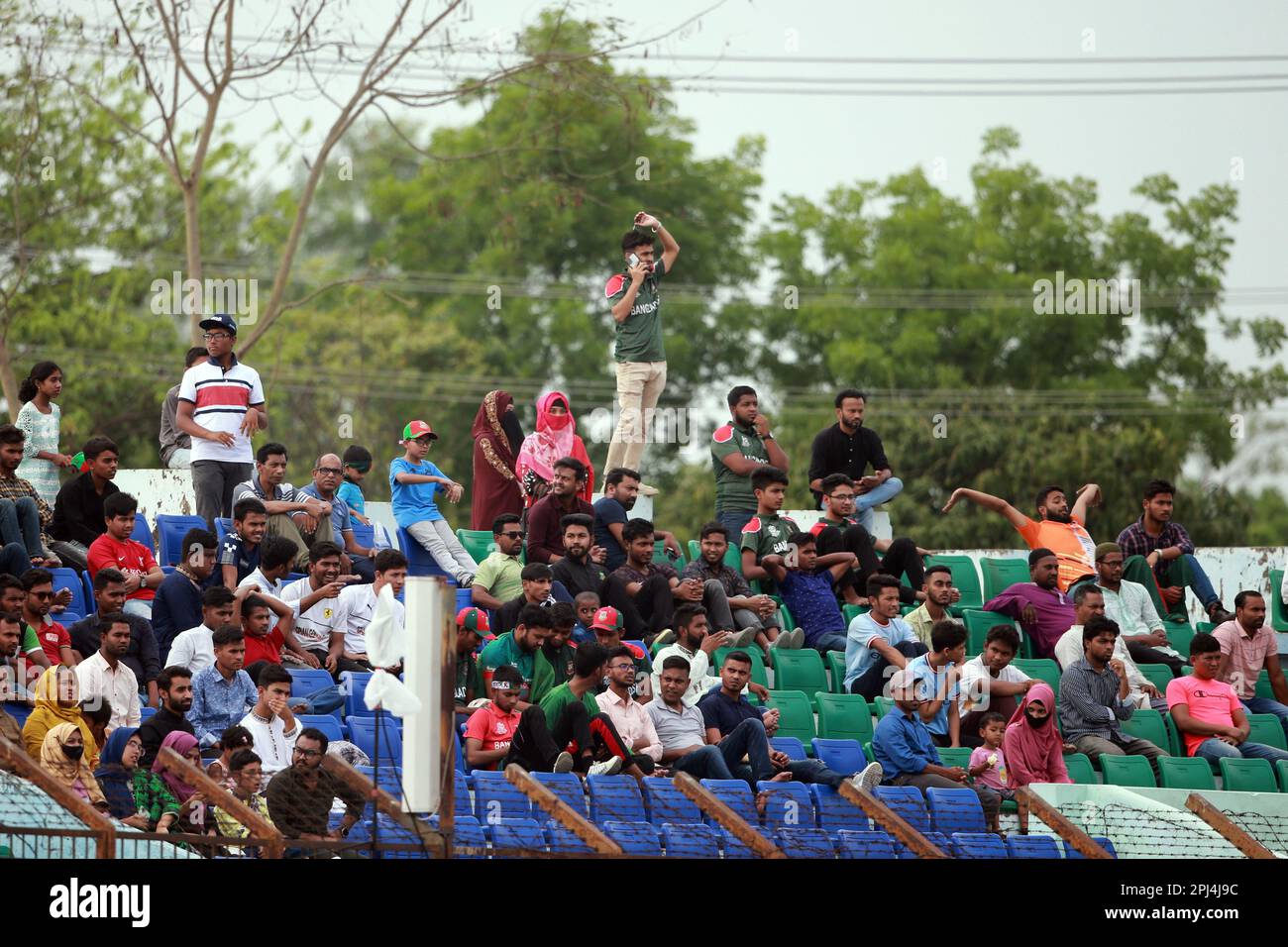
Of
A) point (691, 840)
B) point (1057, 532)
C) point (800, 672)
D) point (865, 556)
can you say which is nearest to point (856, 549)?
point (865, 556)

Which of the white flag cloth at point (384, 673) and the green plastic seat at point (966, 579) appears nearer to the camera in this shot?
the white flag cloth at point (384, 673)

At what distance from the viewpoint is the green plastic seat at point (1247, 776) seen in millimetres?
15352

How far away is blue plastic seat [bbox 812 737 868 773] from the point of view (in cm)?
1412

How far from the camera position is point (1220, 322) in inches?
1741

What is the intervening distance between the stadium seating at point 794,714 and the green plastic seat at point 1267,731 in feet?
12.5

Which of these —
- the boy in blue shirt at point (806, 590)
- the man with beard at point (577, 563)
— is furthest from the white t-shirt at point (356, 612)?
the boy in blue shirt at point (806, 590)

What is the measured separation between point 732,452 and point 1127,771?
15.5ft

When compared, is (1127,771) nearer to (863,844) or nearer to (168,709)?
(863,844)

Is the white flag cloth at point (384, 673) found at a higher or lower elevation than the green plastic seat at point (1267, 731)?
higher

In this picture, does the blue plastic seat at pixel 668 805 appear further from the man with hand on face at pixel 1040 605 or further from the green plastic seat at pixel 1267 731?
the green plastic seat at pixel 1267 731
